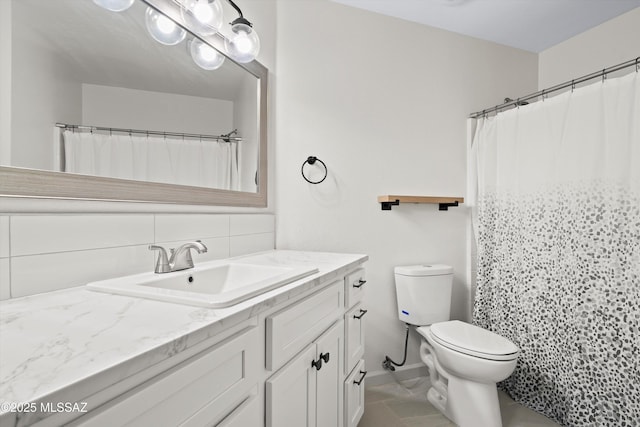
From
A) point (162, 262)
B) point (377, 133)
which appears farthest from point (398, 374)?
point (162, 262)

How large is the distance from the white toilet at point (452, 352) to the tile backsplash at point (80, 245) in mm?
1299

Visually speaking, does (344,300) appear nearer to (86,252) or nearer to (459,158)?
(86,252)

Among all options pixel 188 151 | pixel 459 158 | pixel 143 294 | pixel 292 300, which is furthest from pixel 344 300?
pixel 459 158

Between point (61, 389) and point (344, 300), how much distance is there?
3.58 feet

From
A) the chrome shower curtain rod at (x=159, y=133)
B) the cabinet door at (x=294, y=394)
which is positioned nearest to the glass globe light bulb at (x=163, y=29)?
the chrome shower curtain rod at (x=159, y=133)

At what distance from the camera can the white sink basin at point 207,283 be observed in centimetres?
77

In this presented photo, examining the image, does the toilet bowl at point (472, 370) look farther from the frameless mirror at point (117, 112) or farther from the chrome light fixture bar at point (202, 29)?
the chrome light fixture bar at point (202, 29)

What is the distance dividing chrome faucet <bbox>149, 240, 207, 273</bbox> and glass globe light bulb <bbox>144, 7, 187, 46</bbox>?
0.83 metres

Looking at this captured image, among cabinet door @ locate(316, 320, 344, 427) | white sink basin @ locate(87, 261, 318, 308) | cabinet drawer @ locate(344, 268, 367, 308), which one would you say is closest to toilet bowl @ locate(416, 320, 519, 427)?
cabinet drawer @ locate(344, 268, 367, 308)

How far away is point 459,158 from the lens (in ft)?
7.58

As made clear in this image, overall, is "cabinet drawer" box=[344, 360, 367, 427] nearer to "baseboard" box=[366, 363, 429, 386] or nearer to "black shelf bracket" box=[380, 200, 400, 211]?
"baseboard" box=[366, 363, 429, 386]

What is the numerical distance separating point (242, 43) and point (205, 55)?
0.18 metres

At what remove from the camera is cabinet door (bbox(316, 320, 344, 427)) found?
1.12m

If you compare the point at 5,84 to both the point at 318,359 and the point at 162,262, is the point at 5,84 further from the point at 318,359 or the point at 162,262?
the point at 318,359
